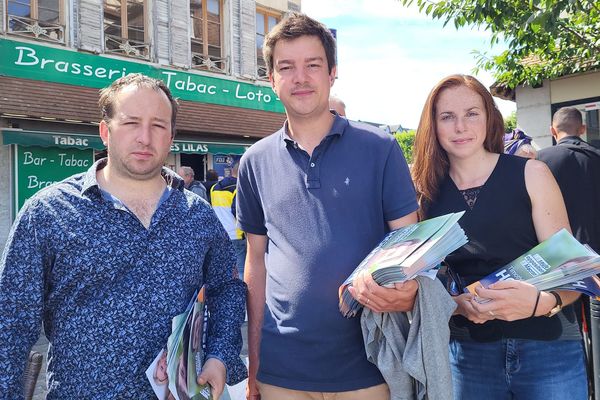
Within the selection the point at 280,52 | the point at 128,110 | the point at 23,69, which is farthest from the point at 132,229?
the point at 23,69

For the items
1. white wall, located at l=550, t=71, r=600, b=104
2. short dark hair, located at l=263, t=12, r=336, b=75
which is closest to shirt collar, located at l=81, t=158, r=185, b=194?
short dark hair, located at l=263, t=12, r=336, b=75

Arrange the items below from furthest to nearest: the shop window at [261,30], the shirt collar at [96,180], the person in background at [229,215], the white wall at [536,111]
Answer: the shop window at [261,30] < the white wall at [536,111] < the person in background at [229,215] < the shirt collar at [96,180]

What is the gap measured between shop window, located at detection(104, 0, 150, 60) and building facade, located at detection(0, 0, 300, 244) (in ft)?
0.08

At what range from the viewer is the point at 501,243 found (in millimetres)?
1942

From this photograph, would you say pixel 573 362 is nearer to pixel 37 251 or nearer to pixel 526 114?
pixel 37 251

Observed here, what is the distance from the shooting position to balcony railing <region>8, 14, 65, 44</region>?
1059 cm

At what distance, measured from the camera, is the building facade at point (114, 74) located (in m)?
10.5

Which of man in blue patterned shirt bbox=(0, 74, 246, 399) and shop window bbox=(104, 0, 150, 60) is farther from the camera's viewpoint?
shop window bbox=(104, 0, 150, 60)

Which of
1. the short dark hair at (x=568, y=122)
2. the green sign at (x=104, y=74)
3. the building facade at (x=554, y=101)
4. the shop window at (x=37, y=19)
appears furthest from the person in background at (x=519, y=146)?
the shop window at (x=37, y=19)

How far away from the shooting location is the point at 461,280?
199cm

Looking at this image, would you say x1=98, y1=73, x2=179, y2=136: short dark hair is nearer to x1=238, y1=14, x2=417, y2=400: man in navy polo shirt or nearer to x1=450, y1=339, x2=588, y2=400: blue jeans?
x1=238, y1=14, x2=417, y2=400: man in navy polo shirt

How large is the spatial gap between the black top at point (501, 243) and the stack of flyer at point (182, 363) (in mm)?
1044

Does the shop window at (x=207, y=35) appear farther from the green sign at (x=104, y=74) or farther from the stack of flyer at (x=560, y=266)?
the stack of flyer at (x=560, y=266)

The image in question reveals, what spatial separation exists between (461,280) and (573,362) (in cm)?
52
